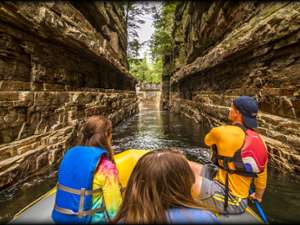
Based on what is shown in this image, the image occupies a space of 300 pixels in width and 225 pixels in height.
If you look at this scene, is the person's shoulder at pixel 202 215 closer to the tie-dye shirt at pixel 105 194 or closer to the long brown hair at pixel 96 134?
the tie-dye shirt at pixel 105 194

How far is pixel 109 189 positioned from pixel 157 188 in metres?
0.53

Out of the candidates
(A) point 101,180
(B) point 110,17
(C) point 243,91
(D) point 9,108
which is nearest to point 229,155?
(A) point 101,180

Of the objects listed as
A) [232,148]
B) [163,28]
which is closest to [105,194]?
[232,148]

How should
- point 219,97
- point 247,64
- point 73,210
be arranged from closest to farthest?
point 73,210
point 247,64
point 219,97

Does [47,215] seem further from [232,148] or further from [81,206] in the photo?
[232,148]

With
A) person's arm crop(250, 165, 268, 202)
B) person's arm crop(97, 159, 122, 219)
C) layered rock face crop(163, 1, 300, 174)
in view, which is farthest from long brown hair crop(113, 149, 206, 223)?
layered rock face crop(163, 1, 300, 174)

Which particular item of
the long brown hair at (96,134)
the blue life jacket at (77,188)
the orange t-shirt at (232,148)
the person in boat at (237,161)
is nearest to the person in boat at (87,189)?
the blue life jacket at (77,188)

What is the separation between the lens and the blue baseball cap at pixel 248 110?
6.68ft

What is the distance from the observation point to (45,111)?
4.73 meters

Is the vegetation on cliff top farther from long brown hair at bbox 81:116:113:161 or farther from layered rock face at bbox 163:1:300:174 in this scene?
long brown hair at bbox 81:116:113:161

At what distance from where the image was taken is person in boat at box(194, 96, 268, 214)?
1.96 metres

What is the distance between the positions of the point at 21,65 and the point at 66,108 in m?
1.65

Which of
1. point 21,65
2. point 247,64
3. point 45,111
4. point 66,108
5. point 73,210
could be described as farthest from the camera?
point 247,64

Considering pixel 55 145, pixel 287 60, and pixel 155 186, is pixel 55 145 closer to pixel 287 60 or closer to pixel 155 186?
pixel 155 186
